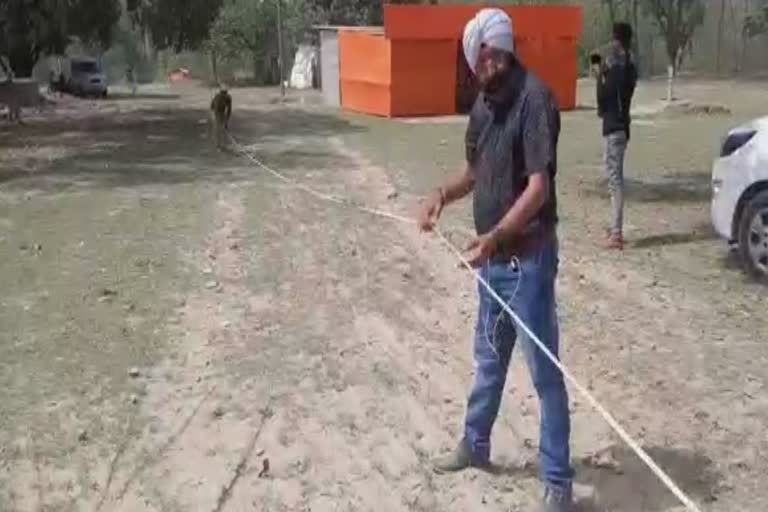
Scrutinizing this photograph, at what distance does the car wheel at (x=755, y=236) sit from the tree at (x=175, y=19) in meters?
18.2

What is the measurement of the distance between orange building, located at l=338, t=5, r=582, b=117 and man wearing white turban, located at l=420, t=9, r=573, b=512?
23406 millimetres

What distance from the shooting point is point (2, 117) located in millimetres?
28578

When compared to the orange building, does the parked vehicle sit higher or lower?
lower

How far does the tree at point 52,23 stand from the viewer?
77.7 ft


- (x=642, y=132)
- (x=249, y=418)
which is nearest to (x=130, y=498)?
(x=249, y=418)

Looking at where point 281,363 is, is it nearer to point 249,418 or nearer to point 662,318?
point 249,418

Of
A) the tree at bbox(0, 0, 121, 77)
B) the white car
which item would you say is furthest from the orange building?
the white car

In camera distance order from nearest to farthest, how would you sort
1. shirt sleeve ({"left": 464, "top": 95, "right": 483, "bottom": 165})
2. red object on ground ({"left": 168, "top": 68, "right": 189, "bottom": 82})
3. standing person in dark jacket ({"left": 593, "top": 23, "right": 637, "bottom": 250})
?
shirt sleeve ({"left": 464, "top": 95, "right": 483, "bottom": 165})
standing person in dark jacket ({"left": 593, "top": 23, "right": 637, "bottom": 250})
red object on ground ({"left": 168, "top": 68, "right": 189, "bottom": 82})

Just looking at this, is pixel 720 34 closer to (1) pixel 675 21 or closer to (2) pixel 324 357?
(1) pixel 675 21

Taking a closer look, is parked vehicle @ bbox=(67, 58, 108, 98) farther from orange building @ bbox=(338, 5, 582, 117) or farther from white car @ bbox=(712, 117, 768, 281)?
white car @ bbox=(712, 117, 768, 281)

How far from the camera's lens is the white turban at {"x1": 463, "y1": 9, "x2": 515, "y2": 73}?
4188 mm

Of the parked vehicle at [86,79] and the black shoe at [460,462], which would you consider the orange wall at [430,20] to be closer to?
the parked vehicle at [86,79]

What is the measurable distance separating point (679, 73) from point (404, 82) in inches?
824

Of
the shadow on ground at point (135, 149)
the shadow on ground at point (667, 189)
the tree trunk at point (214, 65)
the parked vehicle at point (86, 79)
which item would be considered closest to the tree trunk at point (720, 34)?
the tree trunk at point (214, 65)
